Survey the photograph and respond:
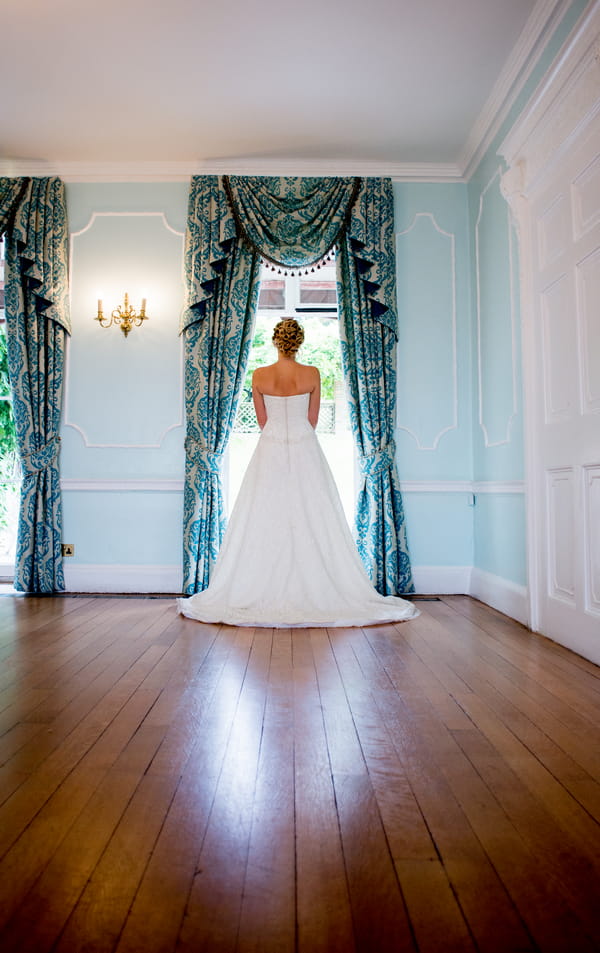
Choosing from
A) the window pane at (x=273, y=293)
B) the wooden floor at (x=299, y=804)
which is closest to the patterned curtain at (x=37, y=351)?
the window pane at (x=273, y=293)

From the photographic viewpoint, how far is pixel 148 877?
116cm

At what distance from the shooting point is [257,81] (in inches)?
151

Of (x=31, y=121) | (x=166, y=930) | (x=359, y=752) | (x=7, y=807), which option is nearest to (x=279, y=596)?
(x=359, y=752)

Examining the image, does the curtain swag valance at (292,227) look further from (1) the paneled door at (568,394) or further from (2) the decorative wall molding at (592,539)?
(2) the decorative wall molding at (592,539)

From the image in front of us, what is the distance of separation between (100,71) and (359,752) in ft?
13.1

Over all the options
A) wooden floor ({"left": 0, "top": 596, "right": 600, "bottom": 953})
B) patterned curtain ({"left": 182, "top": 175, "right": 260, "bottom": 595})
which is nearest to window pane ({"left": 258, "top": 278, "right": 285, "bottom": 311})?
patterned curtain ({"left": 182, "top": 175, "right": 260, "bottom": 595})

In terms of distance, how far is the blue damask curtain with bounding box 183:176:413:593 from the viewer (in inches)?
179

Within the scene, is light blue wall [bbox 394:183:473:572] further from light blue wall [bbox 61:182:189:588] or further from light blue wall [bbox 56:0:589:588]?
light blue wall [bbox 61:182:189:588]

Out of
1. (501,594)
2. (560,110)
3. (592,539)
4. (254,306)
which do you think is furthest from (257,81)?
(501,594)

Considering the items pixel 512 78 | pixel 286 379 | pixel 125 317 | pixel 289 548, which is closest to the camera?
pixel 512 78

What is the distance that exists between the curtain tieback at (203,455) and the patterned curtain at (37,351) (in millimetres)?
1008

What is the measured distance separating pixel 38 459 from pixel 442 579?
10.2 feet

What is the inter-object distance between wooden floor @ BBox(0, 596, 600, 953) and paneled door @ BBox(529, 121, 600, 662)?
422 millimetres

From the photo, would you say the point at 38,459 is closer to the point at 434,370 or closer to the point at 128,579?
the point at 128,579
